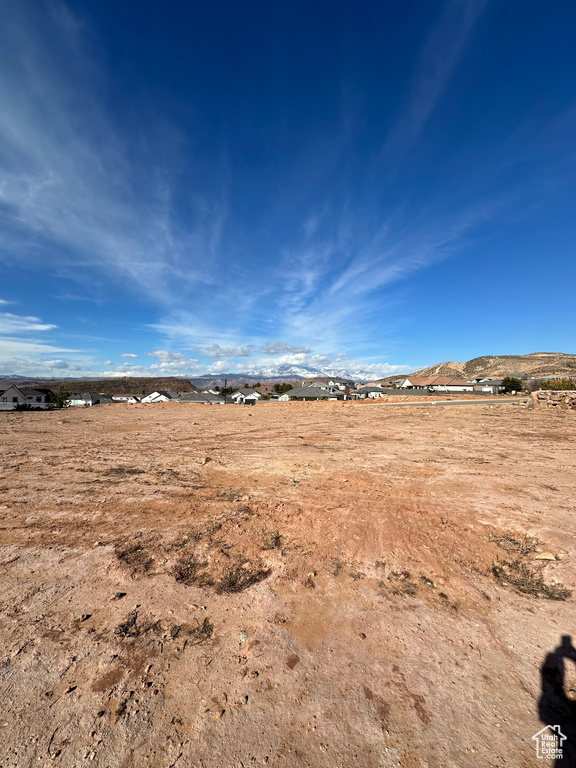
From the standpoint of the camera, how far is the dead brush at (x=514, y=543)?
17.9ft

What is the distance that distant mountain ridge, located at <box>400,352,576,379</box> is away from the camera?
103m

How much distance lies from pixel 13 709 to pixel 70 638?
0.75 m

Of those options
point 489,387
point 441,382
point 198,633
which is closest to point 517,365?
point 441,382

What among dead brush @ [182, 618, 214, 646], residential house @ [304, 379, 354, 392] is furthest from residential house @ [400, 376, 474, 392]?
dead brush @ [182, 618, 214, 646]

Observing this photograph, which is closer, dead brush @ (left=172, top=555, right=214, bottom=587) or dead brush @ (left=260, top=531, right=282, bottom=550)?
dead brush @ (left=172, top=555, right=214, bottom=587)

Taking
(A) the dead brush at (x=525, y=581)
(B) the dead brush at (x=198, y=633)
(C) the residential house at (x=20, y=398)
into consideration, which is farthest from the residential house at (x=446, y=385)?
(C) the residential house at (x=20, y=398)

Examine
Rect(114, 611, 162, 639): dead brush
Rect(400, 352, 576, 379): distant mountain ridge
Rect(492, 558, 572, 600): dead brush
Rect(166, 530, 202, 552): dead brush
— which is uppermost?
Rect(400, 352, 576, 379): distant mountain ridge

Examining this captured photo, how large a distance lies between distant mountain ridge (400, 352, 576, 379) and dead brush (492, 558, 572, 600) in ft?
387

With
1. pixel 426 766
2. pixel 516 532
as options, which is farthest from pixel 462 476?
pixel 426 766

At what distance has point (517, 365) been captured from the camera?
120 metres

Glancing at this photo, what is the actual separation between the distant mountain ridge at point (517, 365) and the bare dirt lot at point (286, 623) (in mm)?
118036

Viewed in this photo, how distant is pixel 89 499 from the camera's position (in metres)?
7.65

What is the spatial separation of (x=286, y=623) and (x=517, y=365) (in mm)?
148991

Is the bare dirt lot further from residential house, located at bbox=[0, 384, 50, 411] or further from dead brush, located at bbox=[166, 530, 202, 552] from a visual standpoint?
residential house, located at bbox=[0, 384, 50, 411]
